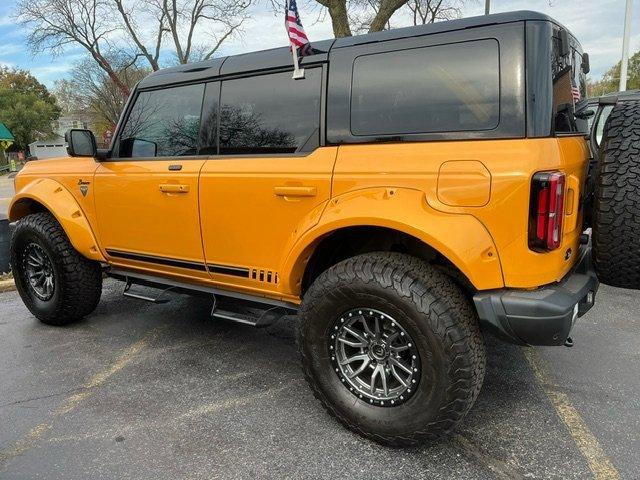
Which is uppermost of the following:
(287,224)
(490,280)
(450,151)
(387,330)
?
(450,151)

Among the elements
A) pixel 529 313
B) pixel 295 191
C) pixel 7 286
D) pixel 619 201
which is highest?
pixel 295 191

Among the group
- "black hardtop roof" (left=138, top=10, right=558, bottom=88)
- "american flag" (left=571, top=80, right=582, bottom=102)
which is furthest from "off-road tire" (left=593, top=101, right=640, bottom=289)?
"black hardtop roof" (left=138, top=10, right=558, bottom=88)

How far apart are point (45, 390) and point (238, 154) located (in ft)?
6.54

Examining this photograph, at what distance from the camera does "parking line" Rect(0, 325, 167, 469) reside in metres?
2.63

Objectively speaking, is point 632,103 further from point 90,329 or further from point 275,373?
point 90,329

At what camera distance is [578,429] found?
2686 millimetres

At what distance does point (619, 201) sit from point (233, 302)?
A: 7.47 ft

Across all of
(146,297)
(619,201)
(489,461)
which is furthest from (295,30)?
(489,461)

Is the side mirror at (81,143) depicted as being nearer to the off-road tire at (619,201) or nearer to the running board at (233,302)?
the running board at (233,302)

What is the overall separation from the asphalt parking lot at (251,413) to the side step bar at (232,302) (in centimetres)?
48

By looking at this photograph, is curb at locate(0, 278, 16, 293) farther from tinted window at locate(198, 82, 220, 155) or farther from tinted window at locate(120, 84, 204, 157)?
tinted window at locate(198, 82, 220, 155)

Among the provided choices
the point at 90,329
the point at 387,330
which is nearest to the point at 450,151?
the point at 387,330

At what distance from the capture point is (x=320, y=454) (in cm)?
253

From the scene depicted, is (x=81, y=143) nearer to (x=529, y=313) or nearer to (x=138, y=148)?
(x=138, y=148)
